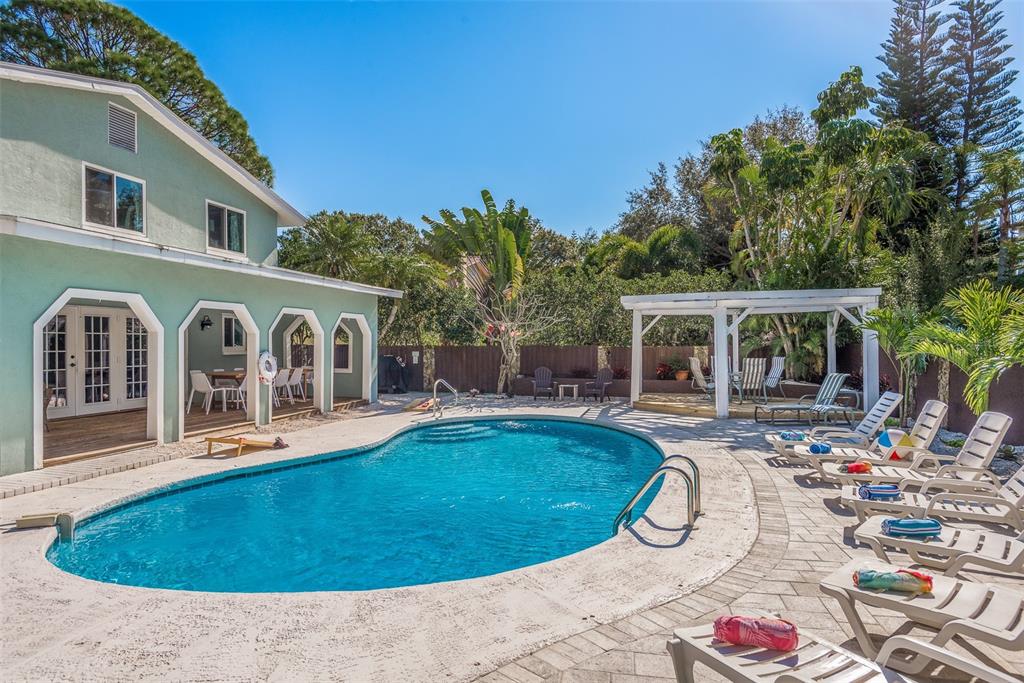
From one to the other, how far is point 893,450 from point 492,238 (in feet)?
46.9

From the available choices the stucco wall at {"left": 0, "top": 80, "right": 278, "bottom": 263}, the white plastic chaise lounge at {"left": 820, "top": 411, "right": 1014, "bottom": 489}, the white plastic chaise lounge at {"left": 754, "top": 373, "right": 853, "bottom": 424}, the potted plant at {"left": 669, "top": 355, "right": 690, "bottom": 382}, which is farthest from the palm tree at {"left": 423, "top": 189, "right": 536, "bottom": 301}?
the white plastic chaise lounge at {"left": 820, "top": 411, "right": 1014, "bottom": 489}

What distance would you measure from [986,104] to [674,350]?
18.5m

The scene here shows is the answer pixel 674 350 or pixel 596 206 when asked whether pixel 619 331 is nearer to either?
pixel 674 350

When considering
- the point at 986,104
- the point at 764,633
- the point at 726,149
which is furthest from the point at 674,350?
the point at 986,104

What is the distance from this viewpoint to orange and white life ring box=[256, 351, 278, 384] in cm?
1163

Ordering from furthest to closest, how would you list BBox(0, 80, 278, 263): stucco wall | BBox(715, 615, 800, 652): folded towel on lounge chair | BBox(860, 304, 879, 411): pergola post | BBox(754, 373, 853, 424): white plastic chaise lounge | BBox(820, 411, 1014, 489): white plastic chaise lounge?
BBox(860, 304, 879, 411): pergola post → BBox(754, 373, 853, 424): white plastic chaise lounge → BBox(0, 80, 278, 263): stucco wall → BBox(820, 411, 1014, 489): white plastic chaise lounge → BBox(715, 615, 800, 652): folded towel on lounge chair

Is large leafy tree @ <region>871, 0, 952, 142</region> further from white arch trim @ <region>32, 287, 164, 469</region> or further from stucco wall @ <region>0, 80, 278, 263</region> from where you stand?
white arch trim @ <region>32, 287, 164, 469</region>

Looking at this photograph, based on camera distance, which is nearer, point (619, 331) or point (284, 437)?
point (284, 437)

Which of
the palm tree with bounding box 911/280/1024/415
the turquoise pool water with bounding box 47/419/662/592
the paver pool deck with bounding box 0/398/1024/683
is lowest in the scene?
the turquoise pool water with bounding box 47/419/662/592

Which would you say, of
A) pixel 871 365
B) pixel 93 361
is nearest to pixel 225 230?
pixel 93 361

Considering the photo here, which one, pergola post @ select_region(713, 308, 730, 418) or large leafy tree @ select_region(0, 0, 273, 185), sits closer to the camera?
pergola post @ select_region(713, 308, 730, 418)

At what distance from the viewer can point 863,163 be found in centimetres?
1772

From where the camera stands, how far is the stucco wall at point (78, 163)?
9.69m

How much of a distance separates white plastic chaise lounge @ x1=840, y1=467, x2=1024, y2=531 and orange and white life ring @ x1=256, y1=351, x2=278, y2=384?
1047cm
